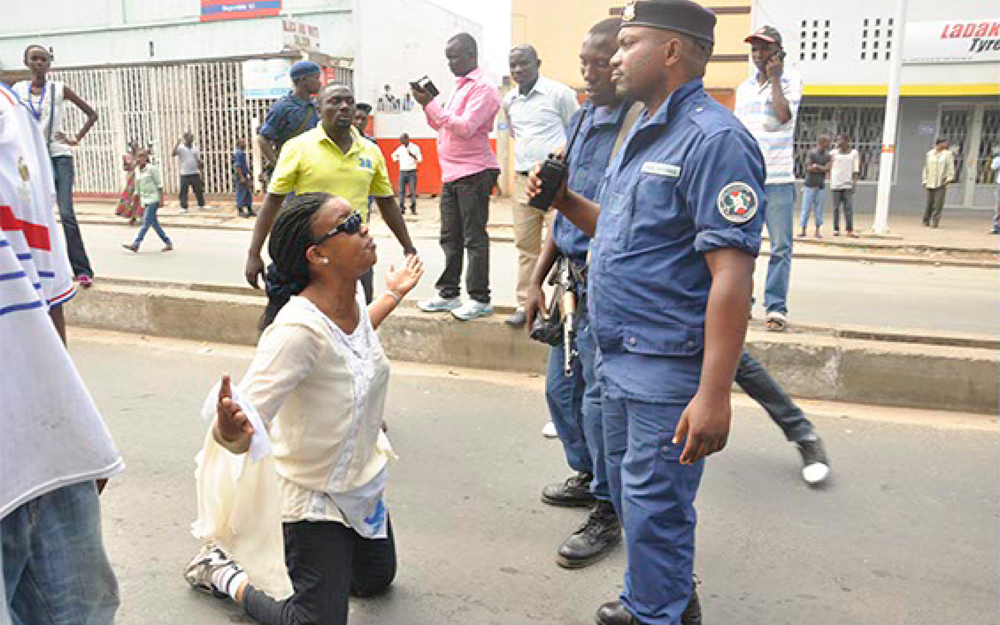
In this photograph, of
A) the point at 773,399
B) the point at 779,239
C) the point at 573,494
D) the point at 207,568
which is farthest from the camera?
the point at 779,239

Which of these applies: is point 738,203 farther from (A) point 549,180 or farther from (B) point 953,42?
(B) point 953,42

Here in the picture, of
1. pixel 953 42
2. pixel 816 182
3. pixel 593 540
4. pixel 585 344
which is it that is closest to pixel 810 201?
pixel 816 182

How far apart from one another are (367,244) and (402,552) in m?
1.33

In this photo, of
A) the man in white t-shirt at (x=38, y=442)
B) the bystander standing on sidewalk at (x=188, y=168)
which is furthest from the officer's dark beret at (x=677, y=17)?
the bystander standing on sidewalk at (x=188, y=168)

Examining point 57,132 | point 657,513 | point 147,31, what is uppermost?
point 147,31

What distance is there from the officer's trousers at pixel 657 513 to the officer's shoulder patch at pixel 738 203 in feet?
1.81

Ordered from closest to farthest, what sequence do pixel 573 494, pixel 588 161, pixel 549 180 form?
pixel 549 180
pixel 588 161
pixel 573 494

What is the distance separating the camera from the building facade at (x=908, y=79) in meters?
17.6

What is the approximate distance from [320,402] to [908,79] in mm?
19133

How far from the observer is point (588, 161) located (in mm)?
3502

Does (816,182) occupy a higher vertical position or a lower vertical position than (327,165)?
lower

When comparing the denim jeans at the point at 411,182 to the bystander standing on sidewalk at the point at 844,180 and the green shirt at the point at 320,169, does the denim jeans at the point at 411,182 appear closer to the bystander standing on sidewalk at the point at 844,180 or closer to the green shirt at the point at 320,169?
the bystander standing on sidewalk at the point at 844,180

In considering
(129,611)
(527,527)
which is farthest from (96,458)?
(527,527)

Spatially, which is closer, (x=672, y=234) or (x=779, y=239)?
(x=672, y=234)
